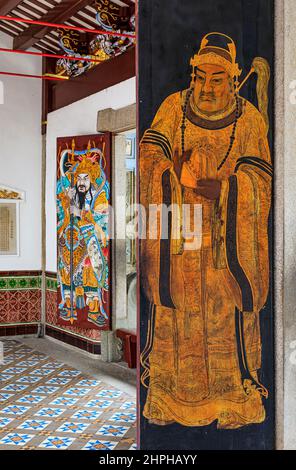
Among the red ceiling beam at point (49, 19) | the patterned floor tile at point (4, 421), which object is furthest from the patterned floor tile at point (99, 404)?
the red ceiling beam at point (49, 19)

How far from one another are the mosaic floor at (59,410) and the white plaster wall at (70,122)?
216 centimetres

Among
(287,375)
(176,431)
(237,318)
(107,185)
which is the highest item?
(107,185)

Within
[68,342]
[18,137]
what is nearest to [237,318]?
[68,342]

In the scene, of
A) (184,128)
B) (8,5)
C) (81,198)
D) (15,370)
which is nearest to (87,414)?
(15,370)

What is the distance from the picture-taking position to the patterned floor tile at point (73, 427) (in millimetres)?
5094

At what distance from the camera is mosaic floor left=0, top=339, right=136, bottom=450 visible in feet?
15.8

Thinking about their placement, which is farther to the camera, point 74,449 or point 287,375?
point 74,449

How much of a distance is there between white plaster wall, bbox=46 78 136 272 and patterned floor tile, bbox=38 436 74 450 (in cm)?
360

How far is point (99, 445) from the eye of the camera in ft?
15.5

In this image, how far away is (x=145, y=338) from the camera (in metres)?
3.58

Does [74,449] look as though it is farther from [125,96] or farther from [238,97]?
[125,96]

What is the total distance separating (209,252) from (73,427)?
2282 mm

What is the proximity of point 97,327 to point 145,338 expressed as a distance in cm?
406

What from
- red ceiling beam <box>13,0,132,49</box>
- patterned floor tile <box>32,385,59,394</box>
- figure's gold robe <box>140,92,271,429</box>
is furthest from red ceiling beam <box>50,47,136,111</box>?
figure's gold robe <box>140,92,271,429</box>
